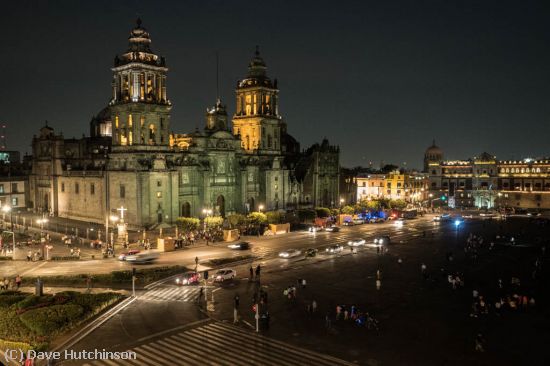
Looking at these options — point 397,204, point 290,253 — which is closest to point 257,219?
point 290,253

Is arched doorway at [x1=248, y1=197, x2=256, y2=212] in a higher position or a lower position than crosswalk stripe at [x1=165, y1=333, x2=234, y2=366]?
higher

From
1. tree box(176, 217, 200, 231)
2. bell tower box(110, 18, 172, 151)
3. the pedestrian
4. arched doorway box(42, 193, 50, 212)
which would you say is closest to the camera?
the pedestrian

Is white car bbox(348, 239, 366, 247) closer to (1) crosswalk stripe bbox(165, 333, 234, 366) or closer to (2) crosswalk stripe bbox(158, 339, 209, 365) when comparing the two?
(1) crosswalk stripe bbox(165, 333, 234, 366)

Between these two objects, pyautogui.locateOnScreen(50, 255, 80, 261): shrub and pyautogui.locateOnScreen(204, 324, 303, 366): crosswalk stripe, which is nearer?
pyautogui.locateOnScreen(204, 324, 303, 366): crosswalk stripe

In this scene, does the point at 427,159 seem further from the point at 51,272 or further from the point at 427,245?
the point at 51,272

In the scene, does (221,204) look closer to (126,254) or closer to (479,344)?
(126,254)

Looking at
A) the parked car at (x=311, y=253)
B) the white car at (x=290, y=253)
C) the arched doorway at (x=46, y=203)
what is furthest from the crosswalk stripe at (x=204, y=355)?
the arched doorway at (x=46, y=203)

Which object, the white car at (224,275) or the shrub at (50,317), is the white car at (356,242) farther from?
the shrub at (50,317)

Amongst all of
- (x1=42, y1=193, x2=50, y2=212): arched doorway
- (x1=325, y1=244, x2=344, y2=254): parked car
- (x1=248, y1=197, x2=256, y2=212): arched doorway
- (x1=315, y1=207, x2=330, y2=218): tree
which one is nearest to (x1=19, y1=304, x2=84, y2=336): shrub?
(x1=325, y1=244, x2=344, y2=254): parked car

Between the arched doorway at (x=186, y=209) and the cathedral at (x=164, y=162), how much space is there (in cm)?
16

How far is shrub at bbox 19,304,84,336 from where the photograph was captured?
101ft

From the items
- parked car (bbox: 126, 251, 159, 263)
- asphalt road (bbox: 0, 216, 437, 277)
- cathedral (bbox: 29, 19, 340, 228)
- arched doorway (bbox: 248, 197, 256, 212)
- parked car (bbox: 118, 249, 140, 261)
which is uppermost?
cathedral (bbox: 29, 19, 340, 228)

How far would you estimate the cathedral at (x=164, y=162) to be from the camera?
73.1 meters

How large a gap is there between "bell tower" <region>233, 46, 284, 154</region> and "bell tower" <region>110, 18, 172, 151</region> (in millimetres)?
23390
